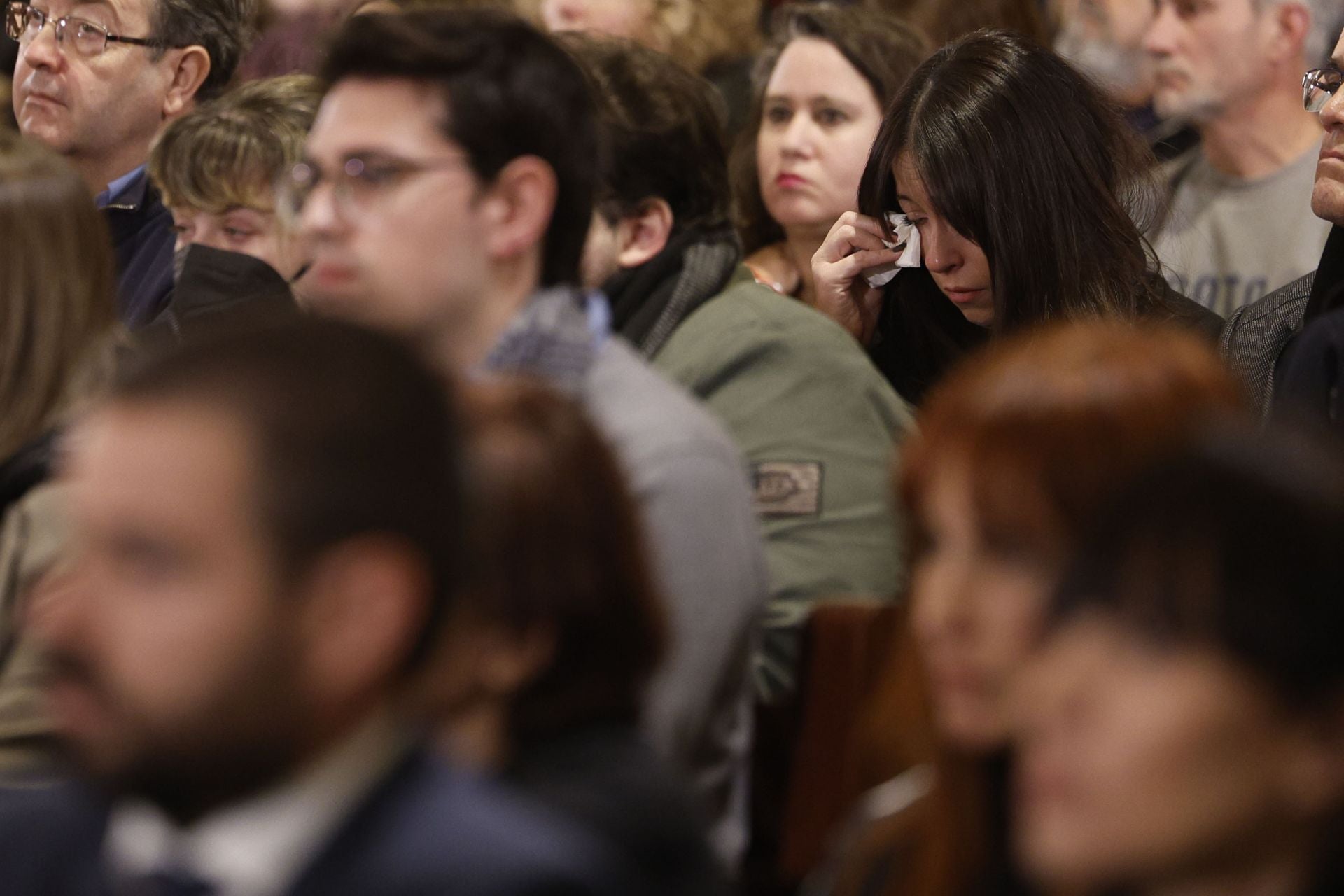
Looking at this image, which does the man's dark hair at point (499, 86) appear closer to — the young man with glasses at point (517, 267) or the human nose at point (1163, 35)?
the young man with glasses at point (517, 267)


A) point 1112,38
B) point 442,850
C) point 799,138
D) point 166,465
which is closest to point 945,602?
point 442,850

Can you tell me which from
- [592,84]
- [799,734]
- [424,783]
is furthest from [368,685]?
[592,84]

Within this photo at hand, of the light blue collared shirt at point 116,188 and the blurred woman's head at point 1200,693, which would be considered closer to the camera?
the blurred woman's head at point 1200,693

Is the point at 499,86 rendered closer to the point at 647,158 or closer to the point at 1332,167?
the point at 647,158

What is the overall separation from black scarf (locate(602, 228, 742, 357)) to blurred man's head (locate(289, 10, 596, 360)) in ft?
1.74

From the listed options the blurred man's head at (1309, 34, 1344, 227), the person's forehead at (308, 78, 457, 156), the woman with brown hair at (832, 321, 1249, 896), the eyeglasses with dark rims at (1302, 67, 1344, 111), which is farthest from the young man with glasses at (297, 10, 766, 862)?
the eyeglasses with dark rims at (1302, 67, 1344, 111)

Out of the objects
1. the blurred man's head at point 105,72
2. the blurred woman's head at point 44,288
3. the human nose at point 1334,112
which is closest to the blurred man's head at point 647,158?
the blurred woman's head at point 44,288

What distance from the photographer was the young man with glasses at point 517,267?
1913mm

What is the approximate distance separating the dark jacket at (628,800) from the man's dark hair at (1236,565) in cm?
39

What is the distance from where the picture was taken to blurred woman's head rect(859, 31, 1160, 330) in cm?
266

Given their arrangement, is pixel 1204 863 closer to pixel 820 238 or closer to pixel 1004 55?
pixel 1004 55

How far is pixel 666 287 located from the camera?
8.70 ft

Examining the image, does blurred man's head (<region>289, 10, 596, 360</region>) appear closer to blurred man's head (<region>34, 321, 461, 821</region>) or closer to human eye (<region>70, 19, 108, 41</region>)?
blurred man's head (<region>34, 321, 461, 821</region>)

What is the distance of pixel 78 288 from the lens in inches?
86.2
